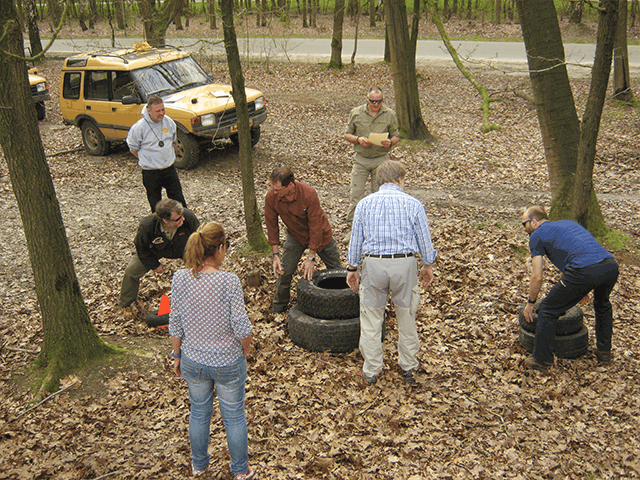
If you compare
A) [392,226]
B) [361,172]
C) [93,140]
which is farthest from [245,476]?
[93,140]

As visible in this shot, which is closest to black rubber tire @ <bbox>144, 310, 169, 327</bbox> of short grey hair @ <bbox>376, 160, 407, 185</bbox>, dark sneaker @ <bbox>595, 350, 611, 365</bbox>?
short grey hair @ <bbox>376, 160, 407, 185</bbox>

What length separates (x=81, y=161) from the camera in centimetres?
1211

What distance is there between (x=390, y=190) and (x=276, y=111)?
1128cm

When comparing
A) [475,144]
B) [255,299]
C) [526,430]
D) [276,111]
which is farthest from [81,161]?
[526,430]

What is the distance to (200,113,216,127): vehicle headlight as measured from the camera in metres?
10.5

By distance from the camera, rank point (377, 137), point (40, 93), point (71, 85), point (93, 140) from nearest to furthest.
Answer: point (377, 137), point (71, 85), point (93, 140), point (40, 93)

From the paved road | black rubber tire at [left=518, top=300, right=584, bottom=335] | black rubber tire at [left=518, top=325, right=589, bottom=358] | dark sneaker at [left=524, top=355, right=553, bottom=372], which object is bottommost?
dark sneaker at [left=524, top=355, right=553, bottom=372]

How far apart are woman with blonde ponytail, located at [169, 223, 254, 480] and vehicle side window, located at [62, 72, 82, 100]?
403 inches

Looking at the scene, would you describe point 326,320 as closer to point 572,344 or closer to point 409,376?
point 409,376

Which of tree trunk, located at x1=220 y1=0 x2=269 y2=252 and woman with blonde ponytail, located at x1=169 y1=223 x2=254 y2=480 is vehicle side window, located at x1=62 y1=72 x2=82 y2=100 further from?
woman with blonde ponytail, located at x1=169 y1=223 x2=254 y2=480

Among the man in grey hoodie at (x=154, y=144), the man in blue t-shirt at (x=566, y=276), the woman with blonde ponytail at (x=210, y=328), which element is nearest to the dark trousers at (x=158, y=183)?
the man in grey hoodie at (x=154, y=144)

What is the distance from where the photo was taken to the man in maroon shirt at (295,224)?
5.36 meters

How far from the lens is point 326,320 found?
217 inches

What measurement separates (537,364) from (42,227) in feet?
15.2
